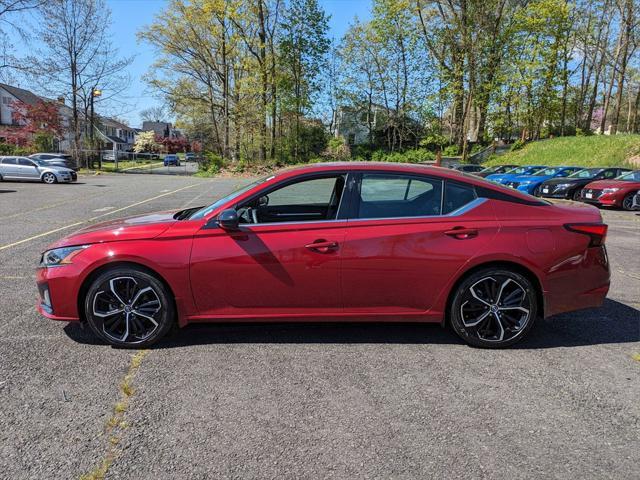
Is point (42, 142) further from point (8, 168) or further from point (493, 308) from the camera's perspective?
point (493, 308)

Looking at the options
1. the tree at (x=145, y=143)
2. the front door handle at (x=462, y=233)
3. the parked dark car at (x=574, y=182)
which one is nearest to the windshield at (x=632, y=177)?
the parked dark car at (x=574, y=182)

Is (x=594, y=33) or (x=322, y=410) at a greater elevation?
(x=594, y=33)

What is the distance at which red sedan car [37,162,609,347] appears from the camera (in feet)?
12.3

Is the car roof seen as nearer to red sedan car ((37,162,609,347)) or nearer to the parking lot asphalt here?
red sedan car ((37,162,609,347))

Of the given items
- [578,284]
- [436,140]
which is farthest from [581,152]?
[578,284]

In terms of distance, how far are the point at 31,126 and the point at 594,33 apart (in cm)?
5414

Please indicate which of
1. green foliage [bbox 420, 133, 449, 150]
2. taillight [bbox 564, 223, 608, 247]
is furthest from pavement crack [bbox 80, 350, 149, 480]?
green foliage [bbox 420, 133, 449, 150]

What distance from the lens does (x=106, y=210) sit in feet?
42.5

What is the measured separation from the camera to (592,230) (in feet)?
12.8

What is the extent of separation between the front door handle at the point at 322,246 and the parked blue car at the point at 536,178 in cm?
1681

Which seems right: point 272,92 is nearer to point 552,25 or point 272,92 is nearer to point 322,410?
point 552,25

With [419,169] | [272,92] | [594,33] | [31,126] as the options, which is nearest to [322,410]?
[419,169]

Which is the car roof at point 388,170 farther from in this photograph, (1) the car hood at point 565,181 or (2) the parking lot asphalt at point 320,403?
(1) the car hood at point 565,181

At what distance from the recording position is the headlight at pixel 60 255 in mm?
3807
